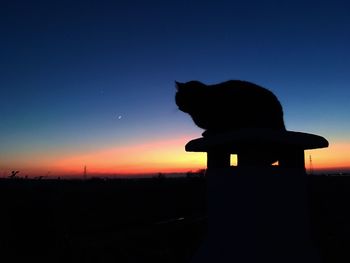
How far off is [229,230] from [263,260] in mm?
263

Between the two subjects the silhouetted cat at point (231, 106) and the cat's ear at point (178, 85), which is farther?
the cat's ear at point (178, 85)

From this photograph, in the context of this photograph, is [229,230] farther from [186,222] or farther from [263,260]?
[186,222]

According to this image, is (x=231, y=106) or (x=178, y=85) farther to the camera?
(x=178, y=85)

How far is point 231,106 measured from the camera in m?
3.24

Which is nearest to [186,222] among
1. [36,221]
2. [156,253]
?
[156,253]

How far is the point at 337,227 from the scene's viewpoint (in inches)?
505

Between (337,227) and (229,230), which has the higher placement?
(229,230)

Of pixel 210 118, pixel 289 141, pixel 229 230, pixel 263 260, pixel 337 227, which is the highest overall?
pixel 210 118

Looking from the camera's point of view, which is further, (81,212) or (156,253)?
(81,212)

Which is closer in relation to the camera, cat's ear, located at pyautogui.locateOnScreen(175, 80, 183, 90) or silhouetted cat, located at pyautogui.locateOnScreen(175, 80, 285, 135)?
silhouetted cat, located at pyautogui.locateOnScreen(175, 80, 285, 135)

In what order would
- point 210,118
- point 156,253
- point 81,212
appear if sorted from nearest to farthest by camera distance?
point 210,118, point 156,253, point 81,212

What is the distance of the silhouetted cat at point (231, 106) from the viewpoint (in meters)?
3.06

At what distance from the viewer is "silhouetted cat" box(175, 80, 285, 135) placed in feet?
10.0

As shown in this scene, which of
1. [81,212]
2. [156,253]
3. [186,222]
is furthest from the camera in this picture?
[81,212]
